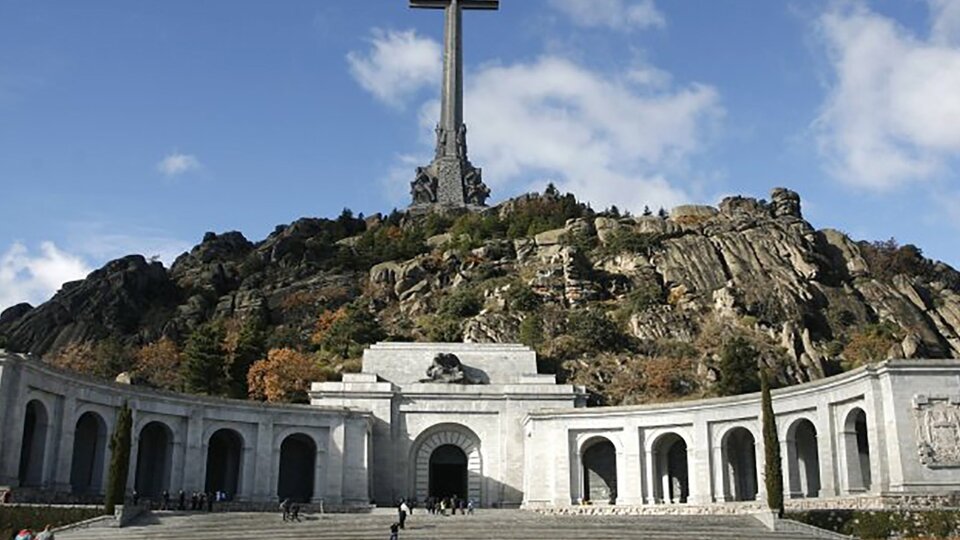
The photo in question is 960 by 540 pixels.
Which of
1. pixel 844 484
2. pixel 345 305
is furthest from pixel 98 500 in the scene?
pixel 345 305

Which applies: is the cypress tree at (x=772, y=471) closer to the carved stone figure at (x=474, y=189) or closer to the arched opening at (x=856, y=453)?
the arched opening at (x=856, y=453)

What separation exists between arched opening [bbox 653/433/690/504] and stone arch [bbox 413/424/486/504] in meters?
8.87

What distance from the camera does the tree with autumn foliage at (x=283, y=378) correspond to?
65188 mm

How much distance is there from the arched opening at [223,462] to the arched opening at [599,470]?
16871 millimetres

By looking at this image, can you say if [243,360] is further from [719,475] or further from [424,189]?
[424,189]

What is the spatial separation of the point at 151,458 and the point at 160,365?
29.2m

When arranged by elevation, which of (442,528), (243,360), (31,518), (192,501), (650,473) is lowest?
(442,528)

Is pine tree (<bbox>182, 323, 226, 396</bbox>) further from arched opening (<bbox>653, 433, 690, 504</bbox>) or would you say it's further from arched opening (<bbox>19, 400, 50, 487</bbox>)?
arched opening (<bbox>653, 433, 690, 504</bbox>)

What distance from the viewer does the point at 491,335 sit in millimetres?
78688

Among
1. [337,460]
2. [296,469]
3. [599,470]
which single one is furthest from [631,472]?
[296,469]

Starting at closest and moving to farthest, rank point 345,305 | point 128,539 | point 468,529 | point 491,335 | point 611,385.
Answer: point 128,539 → point 468,529 → point 611,385 → point 491,335 → point 345,305

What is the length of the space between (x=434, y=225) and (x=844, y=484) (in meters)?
72.6

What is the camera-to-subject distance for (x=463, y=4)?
10956 cm

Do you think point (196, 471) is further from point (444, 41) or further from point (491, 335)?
point (444, 41)
